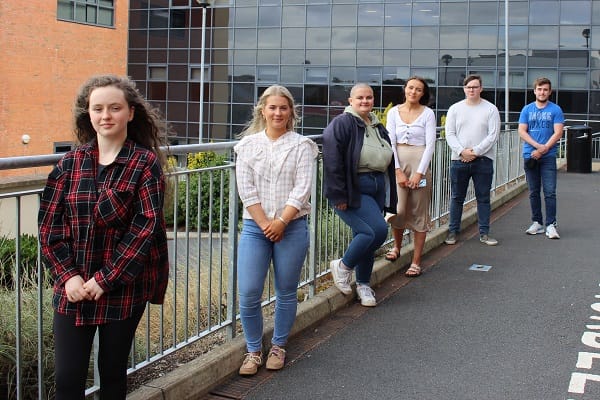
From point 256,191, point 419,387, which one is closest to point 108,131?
point 256,191

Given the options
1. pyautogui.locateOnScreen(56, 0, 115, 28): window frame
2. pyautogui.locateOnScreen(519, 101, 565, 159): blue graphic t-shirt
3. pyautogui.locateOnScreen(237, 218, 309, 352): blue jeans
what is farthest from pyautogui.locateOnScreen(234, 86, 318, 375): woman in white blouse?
pyautogui.locateOnScreen(56, 0, 115, 28): window frame

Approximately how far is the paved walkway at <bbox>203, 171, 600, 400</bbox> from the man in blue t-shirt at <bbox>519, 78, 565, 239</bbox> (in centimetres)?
113

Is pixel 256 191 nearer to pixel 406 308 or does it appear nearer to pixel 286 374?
pixel 286 374

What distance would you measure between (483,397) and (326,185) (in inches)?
80.6

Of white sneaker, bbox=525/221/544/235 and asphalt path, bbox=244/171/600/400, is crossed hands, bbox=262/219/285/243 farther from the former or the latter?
white sneaker, bbox=525/221/544/235

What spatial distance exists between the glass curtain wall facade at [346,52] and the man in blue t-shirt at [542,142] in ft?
78.1

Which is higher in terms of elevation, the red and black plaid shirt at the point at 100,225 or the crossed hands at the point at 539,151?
the crossed hands at the point at 539,151

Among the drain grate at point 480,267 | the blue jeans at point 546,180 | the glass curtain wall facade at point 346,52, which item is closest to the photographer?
the drain grate at point 480,267

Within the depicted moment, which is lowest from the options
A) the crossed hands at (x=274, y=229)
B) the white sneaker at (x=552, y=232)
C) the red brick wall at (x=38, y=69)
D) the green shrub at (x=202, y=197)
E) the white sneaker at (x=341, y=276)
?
the white sneaker at (x=341, y=276)

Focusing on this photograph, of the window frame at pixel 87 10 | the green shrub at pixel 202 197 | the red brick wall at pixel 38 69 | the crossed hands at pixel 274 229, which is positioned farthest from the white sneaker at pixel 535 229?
the window frame at pixel 87 10

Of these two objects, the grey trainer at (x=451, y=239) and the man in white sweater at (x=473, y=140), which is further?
the grey trainer at (x=451, y=239)

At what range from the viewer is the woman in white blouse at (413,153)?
686 cm

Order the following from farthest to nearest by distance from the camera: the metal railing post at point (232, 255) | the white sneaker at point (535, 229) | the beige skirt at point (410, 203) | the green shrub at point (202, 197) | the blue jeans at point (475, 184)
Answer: the white sneaker at point (535, 229) < the blue jeans at point (475, 184) < the beige skirt at point (410, 203) < the metal railing post at point (232, 255) < the green shrub at point (202, 197)

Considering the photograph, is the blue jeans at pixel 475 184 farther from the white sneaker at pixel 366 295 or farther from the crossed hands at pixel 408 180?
A: the white sneaker at pixel 366 295
